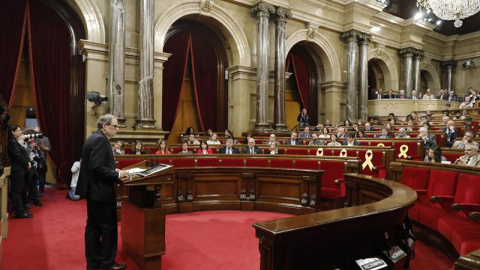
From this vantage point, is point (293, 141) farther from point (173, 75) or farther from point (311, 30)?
point (311, 30)

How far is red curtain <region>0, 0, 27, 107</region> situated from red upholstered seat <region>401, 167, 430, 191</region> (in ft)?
27.0

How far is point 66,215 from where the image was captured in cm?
488

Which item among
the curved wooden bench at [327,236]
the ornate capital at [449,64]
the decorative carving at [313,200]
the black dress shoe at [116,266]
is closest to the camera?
the curved wooden bench at [327,236]

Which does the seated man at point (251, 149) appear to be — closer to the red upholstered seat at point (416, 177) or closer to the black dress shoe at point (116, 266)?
the red upholstered seat at point (416, 177)

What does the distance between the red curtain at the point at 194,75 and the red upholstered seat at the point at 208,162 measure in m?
5.13

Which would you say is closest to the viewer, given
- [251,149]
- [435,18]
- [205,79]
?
[251,149]

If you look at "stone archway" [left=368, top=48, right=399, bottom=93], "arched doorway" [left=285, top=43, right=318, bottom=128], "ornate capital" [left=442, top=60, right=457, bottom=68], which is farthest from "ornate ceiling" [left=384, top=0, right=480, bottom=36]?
"arched doorway" [left=285, top=43, right=318, bottom=128]

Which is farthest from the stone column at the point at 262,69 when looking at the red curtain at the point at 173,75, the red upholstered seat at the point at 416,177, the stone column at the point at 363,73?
the red upholstered seat at the point at 416,177

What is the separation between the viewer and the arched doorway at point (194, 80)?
415 inches

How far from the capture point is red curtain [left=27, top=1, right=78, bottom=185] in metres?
8.15

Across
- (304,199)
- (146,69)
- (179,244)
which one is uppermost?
(146,69)

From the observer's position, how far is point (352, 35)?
13.2m

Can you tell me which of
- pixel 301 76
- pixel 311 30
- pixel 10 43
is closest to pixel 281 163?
pixel 10 43

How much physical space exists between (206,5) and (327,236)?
9584mm
